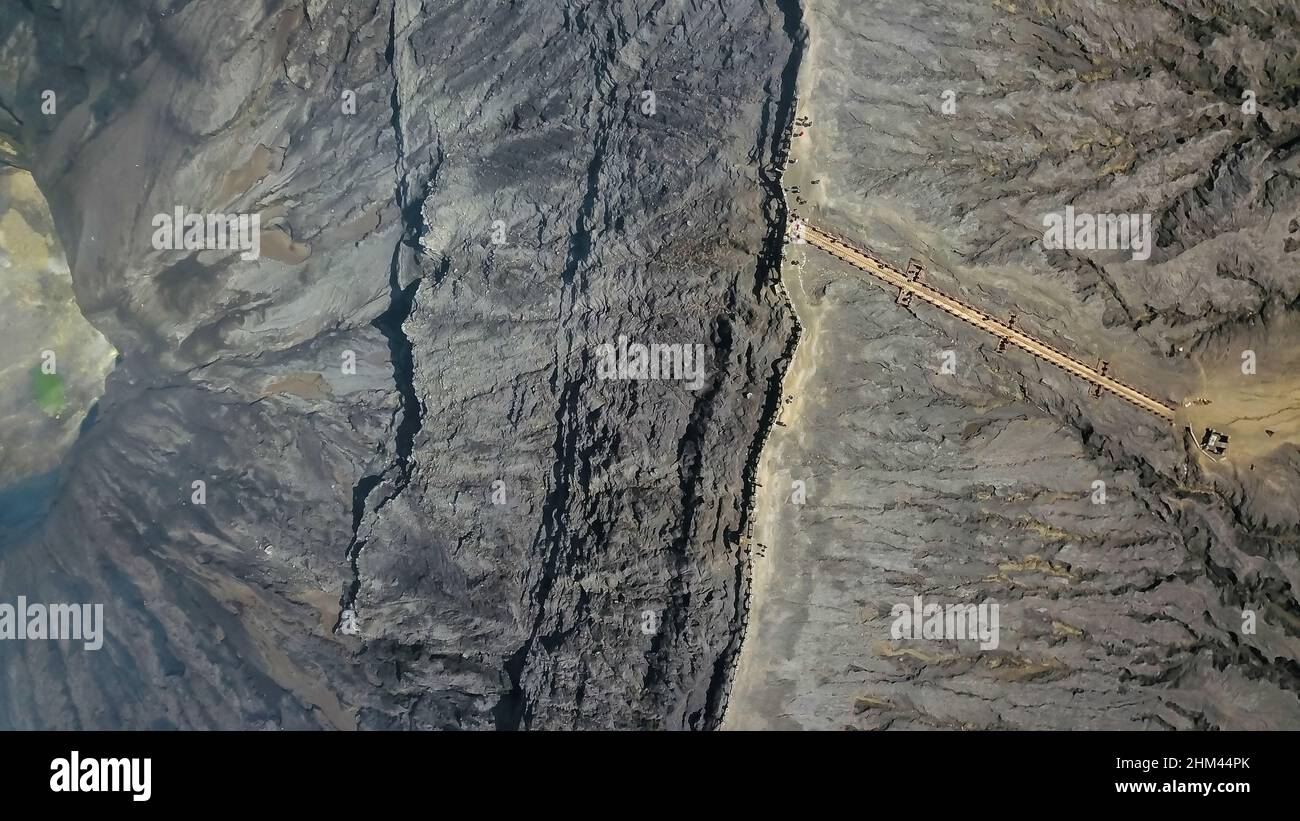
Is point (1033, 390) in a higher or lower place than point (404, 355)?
lower

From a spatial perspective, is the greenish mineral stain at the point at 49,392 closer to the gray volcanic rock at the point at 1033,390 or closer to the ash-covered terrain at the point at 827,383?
the ash-covered terrain at the point at 827,383

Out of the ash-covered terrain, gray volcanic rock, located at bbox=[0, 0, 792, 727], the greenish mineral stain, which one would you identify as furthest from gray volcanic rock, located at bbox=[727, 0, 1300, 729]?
the greenish mineral stain

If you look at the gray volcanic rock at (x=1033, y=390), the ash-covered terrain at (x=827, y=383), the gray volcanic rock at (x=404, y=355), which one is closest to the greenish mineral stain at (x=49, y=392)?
the gray volcanic rock at (x=404, y=355)

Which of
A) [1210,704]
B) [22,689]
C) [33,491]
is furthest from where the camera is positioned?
[33,491]

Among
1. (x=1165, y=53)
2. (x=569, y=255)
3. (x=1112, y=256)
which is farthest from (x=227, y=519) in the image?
(x=1165, y=53)

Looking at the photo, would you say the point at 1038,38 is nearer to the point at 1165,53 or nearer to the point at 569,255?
the point at 1165,53

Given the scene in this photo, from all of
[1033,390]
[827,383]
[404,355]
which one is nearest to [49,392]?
[404,355]

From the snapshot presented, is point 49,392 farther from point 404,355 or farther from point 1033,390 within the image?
point 1033,390
